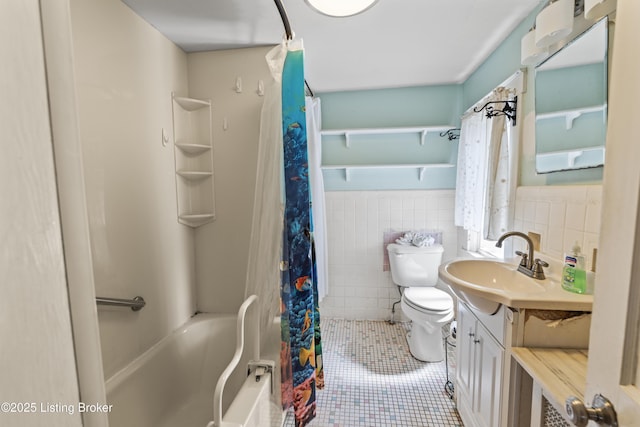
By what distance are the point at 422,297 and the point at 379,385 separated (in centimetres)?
72

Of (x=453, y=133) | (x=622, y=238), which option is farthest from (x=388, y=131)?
(x=622, y=238)

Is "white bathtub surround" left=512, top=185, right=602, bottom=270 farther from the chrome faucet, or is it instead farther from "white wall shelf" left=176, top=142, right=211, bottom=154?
"white wall shelf" left=176, top=142, right=211, bottom=154

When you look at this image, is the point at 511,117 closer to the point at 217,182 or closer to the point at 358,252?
the point at 358,252

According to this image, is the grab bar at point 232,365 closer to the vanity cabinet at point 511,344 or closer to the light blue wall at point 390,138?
the vanity cabinet at point 511,344

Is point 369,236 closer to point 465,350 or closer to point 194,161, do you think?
point 465,350

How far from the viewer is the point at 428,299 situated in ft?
7.09

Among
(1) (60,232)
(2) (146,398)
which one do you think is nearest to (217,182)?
(2) (146,398)

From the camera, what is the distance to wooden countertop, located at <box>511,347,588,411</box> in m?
0.84

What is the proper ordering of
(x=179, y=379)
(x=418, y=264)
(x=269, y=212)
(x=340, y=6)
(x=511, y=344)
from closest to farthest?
1. (x=511, y=344)
2. (x=340, y=6)
3. (x=269, y=212)
4. (x=179, y=379)
5. (x=418, y=264)

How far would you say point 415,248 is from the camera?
2520 mm

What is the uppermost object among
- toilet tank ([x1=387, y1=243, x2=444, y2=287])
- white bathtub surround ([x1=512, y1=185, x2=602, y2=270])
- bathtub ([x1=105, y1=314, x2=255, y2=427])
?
white bathtub surround ([x1=512, y1=185, x2=602, y2=270])

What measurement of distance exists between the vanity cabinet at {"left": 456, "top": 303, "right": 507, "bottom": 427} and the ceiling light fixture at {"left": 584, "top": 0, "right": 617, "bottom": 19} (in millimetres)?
1234

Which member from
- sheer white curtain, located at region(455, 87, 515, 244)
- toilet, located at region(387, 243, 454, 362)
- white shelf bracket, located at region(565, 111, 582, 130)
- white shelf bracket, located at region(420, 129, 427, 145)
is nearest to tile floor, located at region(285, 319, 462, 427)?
toilet, located at region(387, 243, 454, 362)

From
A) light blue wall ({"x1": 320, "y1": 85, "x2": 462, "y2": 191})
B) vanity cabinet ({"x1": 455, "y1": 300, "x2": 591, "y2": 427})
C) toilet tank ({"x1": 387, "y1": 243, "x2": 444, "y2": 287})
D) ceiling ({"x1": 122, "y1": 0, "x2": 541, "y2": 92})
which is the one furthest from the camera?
light blue wall ({"x1": 320, "y1": 85, "x2": 462, "y2": 191})
